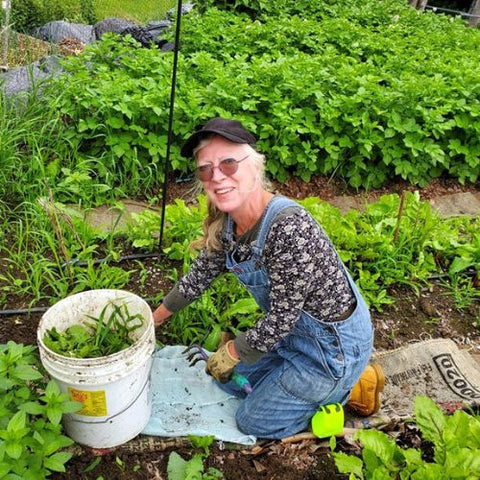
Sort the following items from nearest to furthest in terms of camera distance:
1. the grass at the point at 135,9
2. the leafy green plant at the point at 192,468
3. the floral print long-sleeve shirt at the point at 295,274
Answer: the floral print long-sleeve shirt at the point at 295,274, the leafy green plant at the point at 192,468, the grass at the point at 135,9

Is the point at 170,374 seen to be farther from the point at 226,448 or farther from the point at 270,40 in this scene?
the point at 270,40

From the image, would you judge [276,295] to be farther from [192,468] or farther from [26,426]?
[26,426]

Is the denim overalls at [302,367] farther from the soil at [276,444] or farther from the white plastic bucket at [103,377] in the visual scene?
the white plastic bucket at [103,377]

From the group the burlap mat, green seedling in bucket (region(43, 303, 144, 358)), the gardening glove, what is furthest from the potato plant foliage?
the gardening glove

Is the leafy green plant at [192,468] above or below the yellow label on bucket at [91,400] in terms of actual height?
below

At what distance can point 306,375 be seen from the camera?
2.28 m

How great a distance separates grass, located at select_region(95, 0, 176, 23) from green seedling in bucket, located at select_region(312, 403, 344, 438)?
7.40 m

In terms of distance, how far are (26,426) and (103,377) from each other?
0.33 metres

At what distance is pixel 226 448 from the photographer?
237 centimetres

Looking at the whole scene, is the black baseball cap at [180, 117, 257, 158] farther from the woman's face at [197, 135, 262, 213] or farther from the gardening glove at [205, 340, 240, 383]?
the gardening glove at [205, 340, 240, 383]

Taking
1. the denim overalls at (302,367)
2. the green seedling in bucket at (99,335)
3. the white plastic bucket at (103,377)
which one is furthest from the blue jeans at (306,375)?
the green seedling in bucket at (99,335)

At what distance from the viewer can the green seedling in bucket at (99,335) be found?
7.06ft

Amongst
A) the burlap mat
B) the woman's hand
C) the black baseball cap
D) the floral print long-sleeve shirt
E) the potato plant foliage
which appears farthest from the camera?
the potato plant foliage

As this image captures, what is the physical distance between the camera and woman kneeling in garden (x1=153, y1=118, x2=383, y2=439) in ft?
6.51
